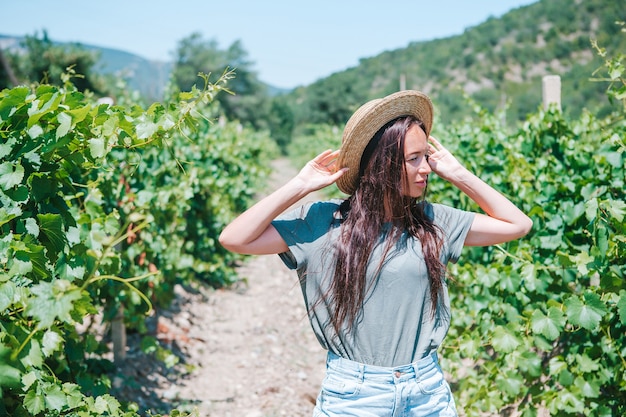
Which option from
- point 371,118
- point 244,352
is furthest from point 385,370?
point 244,352

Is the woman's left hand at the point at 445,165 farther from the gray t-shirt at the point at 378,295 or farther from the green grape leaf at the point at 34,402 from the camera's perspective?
the green grape leaf at the point at 34,402

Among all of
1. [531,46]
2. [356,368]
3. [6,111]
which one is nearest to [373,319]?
[356,368]

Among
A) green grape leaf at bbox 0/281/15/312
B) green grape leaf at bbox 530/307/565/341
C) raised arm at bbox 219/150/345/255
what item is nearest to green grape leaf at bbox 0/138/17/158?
green grape leaf at bbox 0/281/15/312

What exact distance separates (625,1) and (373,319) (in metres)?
45.0

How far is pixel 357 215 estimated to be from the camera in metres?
1.79

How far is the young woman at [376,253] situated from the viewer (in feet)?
5.48

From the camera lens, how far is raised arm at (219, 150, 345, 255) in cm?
172

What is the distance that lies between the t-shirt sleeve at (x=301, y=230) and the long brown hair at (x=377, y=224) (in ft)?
0.22

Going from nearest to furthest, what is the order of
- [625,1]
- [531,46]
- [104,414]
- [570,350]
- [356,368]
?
1. [356,368]
2. [104,414]
3. [570,350]
4. [625,1]
5. [531,46]

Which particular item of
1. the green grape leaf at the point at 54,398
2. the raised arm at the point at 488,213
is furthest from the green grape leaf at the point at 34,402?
the raised arm at the point at 488,213

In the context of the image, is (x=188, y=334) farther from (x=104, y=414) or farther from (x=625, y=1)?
(x=625, y=1)

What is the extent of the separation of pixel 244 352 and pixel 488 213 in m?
3.27

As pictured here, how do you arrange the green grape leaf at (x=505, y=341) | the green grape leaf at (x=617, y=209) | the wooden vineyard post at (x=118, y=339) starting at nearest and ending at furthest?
the green grape leaf at (x=617, y=209) → the green grape leaf at (x=505, y=341) → the wooden vineyard post at (x=118, y=339)

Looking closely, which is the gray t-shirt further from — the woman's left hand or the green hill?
the green hill
